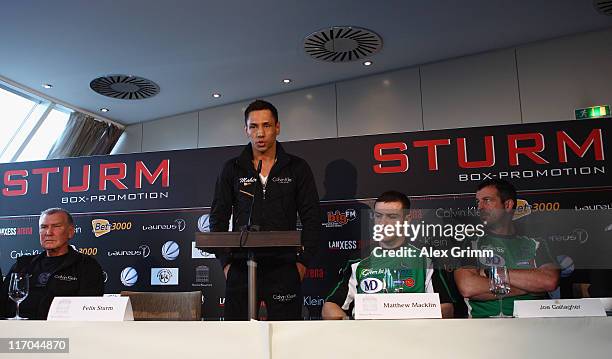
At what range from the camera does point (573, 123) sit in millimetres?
3398

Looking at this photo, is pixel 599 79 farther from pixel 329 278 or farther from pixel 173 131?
pixel 173 131

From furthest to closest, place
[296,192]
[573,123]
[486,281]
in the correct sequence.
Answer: [573,123]
[296,192]
[486,281]

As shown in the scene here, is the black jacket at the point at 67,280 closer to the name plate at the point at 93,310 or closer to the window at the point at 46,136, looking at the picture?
the name plate at the point at 93,310

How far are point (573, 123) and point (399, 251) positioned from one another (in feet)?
8.32

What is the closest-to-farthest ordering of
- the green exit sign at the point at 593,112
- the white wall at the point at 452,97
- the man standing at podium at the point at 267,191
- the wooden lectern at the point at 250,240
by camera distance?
1. the wooden lectern at the point at 250,240
2. the man standing at podium at the point at 267,191
3. the green exit sign at the point at 593,112
4. the white wall at the point at 452,97

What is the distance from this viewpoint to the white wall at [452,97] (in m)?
4.27

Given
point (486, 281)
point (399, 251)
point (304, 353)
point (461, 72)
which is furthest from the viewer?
point (461, 72)

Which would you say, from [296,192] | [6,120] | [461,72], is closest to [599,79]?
[461,72]

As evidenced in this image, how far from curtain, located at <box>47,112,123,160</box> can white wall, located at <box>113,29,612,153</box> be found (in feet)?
2.63

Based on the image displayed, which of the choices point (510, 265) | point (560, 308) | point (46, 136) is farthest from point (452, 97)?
point (46, 136)

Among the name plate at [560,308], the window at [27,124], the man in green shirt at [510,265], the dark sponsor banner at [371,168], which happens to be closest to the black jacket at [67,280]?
the dark sponsor banner at [371,168]

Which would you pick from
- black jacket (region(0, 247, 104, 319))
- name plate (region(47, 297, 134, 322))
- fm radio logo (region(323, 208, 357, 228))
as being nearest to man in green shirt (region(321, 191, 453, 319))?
name plate (region(47, 297, 134, 322))

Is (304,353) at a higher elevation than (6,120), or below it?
below

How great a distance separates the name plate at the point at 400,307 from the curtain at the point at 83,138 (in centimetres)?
497
